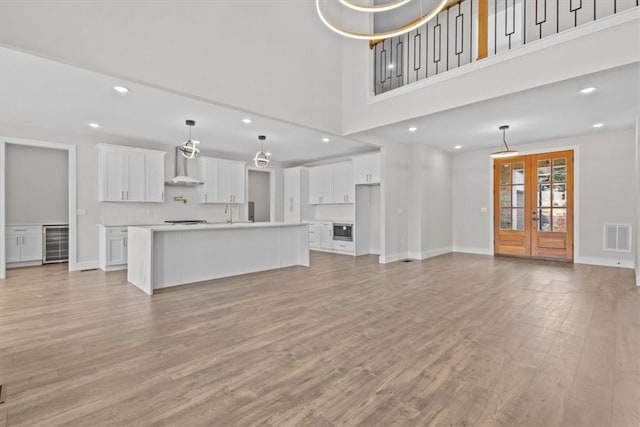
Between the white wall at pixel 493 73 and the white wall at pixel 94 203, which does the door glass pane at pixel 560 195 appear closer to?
the white wall at pixel 493 73

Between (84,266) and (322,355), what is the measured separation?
587 cm

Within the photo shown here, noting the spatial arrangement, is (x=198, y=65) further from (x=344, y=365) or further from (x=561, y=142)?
(x=561, y=142)

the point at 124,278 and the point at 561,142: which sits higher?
the point at 561,142

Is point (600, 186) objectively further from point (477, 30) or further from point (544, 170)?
point (477, 30)

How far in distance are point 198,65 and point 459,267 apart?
18.3 ft

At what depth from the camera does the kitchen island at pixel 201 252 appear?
444cm

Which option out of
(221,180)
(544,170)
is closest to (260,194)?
(221,180)

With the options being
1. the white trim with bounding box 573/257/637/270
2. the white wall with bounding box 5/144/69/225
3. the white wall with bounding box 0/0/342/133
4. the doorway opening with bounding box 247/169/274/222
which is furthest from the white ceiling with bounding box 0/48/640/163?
the doorway opening with bounding box 247/169/274/222

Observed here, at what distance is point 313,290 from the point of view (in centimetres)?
436

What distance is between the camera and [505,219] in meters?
7.51

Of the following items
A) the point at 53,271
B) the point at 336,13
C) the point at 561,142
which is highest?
the point at 336,13

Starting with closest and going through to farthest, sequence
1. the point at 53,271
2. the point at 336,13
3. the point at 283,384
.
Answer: the point at 283,384 → the point at 53,271 → the point at 336,13

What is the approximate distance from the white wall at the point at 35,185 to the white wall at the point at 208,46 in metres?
5.17

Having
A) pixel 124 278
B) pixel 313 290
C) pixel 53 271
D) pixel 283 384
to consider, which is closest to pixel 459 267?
pixel 313 290
